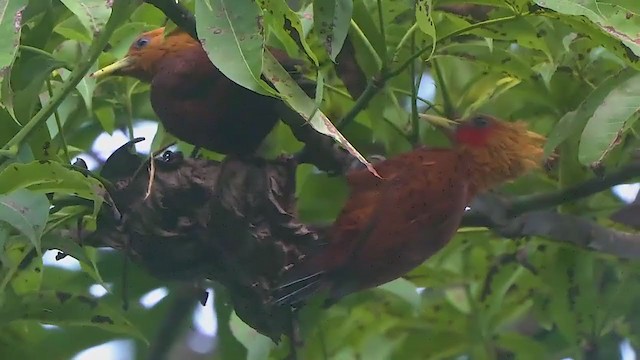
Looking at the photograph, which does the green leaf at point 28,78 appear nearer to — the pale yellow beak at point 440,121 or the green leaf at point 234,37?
the green leaf at point 234,37

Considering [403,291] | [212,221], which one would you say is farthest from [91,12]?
[403,291]

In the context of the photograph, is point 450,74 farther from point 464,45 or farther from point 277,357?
point 277,357

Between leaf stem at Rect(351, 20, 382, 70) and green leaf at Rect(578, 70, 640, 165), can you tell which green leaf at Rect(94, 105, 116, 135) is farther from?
green leaf at Rect(578, 70, 640, 165)

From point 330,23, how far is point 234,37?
0.06 meters

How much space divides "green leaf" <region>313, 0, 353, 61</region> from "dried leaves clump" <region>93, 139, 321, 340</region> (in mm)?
129

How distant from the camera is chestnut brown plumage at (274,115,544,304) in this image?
0.70 meters

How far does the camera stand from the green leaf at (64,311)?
2.52 ft

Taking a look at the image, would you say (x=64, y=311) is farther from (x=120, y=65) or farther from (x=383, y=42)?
(x=383, y=42)

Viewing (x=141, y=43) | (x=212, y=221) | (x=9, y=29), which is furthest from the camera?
(x=141, y=43)

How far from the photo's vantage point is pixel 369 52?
70 centimetres

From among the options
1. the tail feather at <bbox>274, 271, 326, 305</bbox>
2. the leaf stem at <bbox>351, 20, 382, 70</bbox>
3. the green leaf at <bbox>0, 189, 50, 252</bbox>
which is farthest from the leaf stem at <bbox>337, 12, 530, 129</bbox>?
the green leaf at <bbox>0, 189, 50, 252</bbox>

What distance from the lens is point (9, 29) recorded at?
53cm

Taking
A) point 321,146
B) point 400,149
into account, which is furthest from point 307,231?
point 400,149

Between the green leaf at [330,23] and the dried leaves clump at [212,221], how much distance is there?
13 cm
